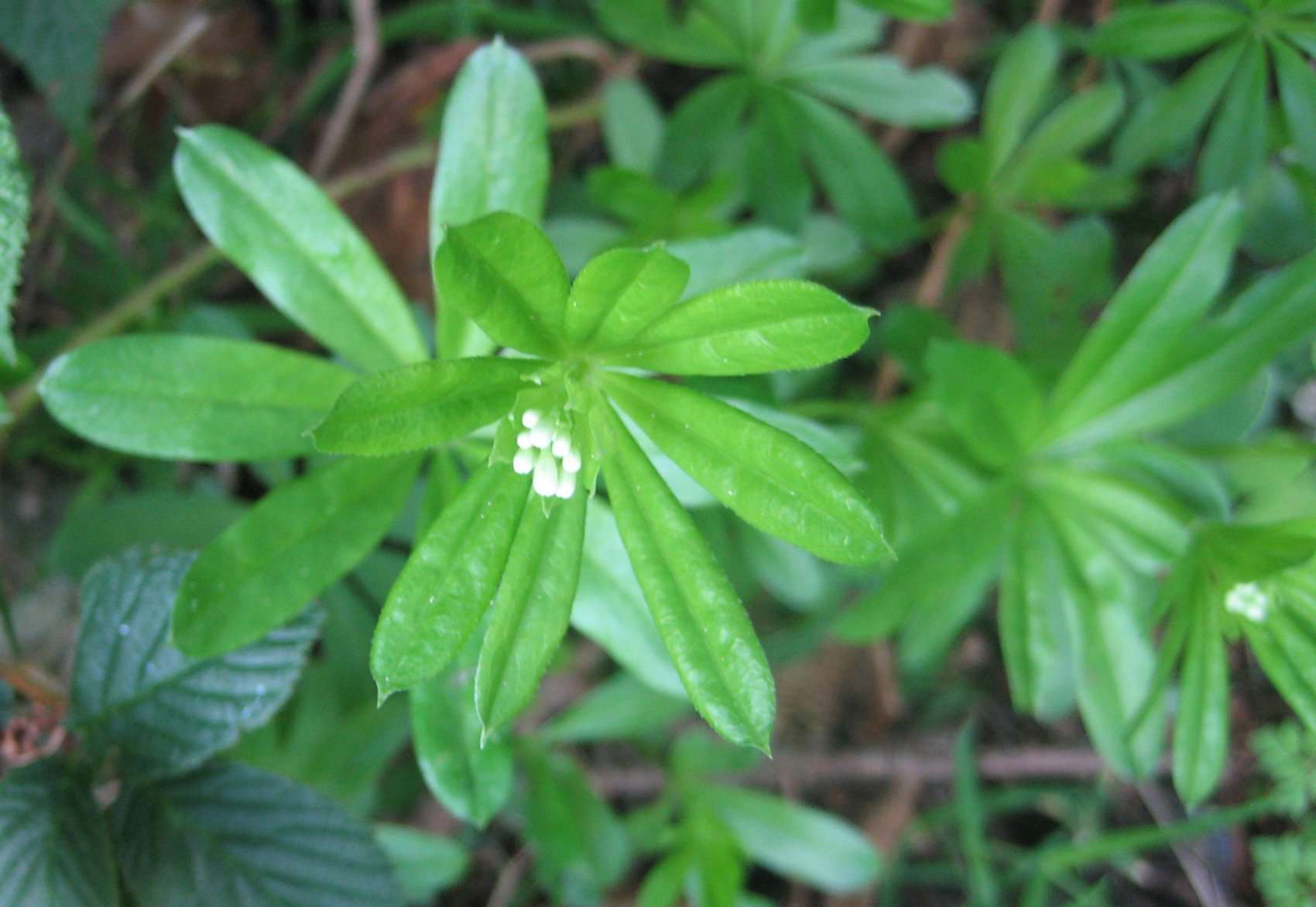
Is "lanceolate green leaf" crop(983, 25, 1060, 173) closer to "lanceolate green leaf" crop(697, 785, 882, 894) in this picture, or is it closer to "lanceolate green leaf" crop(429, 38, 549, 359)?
"lanceolate green leaf" crop(429, 38, 549, 359)

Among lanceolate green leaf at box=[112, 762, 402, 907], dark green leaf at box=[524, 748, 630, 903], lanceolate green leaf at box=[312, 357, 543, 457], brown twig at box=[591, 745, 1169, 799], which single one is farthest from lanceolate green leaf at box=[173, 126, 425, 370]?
brown twig at box=[591, 745, 1169, 799]

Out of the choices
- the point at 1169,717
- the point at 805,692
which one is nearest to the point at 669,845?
the point at 805,692

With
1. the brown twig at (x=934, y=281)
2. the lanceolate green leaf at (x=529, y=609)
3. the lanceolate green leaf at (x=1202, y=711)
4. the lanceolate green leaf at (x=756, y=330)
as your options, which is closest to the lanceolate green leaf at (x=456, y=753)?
the lanceolate green leaf at (x=529, y=609)

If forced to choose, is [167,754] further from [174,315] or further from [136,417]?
[174,315]

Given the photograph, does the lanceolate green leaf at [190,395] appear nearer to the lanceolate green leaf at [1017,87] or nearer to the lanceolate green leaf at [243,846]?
the lanceolate green leaf at [243,846]

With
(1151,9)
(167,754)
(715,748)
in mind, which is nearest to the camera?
(167,754)
